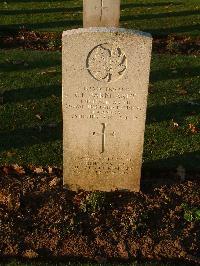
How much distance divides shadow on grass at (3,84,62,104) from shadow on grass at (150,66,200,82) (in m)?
1.96

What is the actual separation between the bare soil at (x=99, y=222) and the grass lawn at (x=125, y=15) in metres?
7.31

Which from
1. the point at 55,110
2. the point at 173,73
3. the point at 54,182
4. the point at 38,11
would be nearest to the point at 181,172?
the point at 54,182

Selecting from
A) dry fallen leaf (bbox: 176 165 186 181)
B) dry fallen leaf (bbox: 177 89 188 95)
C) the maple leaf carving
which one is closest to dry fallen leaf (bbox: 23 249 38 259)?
the maple leaf carving

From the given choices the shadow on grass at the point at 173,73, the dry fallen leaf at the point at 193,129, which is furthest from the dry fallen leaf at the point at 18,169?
the shadow on grass at the point at 173,73

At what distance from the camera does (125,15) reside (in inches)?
547

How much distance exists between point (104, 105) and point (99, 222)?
1.28 meters

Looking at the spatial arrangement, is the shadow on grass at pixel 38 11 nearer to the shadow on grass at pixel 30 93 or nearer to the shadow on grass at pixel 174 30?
the shadow on grass at pixel 174 30

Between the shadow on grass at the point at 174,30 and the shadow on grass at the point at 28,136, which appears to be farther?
the shadow on grass at the point at 174,30

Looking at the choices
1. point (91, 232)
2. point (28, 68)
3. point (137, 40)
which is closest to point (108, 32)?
point (137, 40)

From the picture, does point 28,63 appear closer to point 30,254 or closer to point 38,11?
point 38,11

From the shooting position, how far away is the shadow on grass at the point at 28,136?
649cm

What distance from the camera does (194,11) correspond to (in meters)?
14.5

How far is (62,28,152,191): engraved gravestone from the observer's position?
14.7ft

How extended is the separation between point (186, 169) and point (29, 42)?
6.39m
